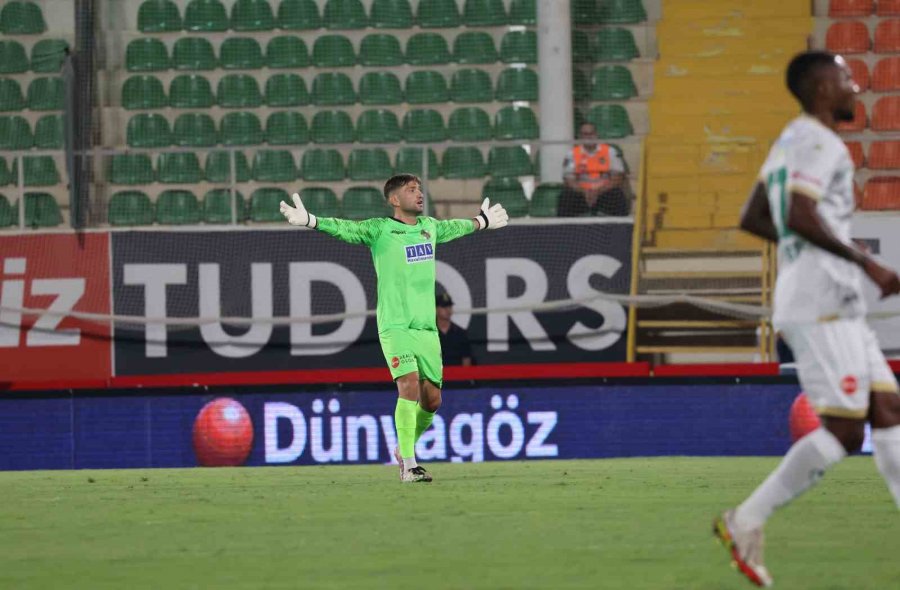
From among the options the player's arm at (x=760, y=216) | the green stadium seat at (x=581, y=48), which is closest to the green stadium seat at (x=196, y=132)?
the green stadium seat at (x=581, y=48)

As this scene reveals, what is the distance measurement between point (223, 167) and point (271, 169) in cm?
72

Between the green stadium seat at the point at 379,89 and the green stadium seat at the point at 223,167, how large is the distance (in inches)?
89.2

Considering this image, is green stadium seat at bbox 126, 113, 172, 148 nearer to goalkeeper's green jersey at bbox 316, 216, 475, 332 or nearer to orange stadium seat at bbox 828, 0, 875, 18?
orange stadium seat at bbox 828, 0, 875, 18

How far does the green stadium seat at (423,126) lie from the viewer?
21.8 metres

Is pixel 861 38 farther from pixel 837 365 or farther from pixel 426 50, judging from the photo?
pixel 837 365

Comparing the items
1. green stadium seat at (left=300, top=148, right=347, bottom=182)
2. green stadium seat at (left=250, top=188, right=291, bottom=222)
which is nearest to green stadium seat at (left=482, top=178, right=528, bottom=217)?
green stadium seat at (left=300, top=148, right=347, bottom=182)

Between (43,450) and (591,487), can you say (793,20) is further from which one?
(591,487)

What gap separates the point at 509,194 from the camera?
19203 millimetres

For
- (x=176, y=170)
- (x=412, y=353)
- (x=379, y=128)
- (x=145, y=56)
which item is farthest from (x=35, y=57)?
(x=412, y=353)

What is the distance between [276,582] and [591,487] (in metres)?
4.51

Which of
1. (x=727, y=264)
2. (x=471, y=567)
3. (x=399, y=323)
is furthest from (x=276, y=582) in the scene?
(x=727, y=264)

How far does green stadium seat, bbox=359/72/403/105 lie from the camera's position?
2239 cm

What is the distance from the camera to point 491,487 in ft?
34.0

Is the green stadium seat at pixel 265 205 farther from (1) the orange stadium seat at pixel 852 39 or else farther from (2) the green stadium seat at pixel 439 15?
(1) the orange stadium seat at pixel 852 39
